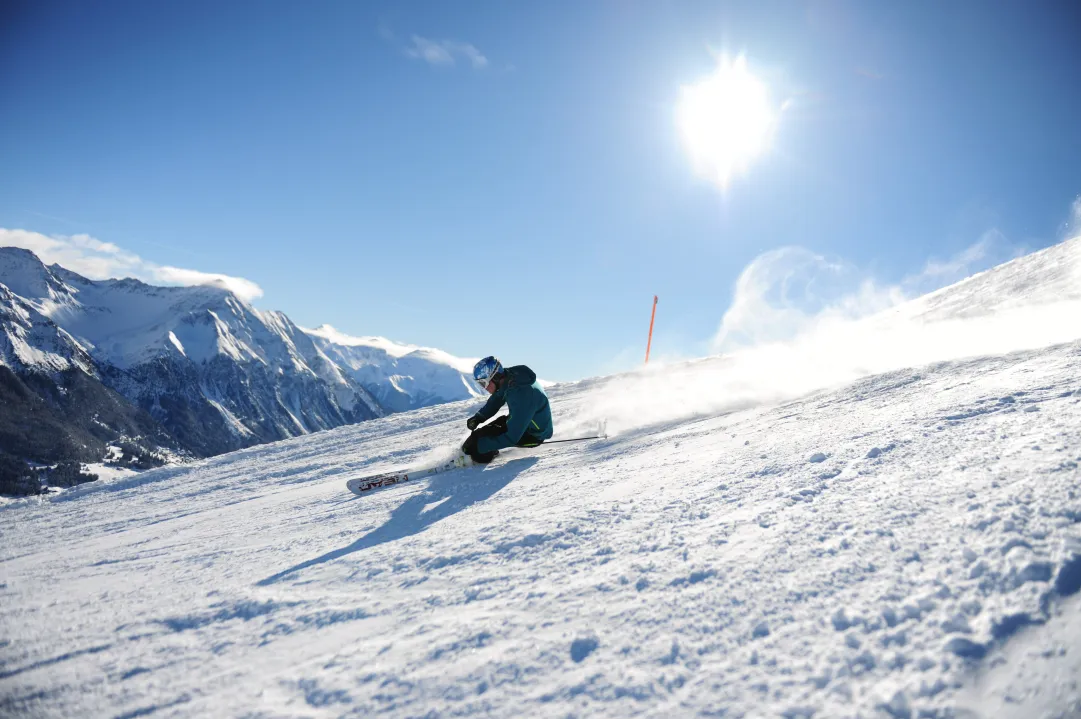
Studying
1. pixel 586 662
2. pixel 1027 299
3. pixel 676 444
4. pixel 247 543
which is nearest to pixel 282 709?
pixel 586 662

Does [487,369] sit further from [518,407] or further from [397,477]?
[397,477]

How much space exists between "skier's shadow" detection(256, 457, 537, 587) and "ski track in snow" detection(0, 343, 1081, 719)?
0.24ft

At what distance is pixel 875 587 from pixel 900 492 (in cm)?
128

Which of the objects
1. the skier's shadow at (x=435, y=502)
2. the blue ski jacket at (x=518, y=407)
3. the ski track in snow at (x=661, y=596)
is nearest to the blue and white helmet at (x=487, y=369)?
the blue ski jacket at (x=518, y=407)

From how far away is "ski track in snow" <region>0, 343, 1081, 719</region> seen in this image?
7.95 ft

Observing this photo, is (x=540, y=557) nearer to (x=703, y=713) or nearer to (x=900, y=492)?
(x=703, y=713)

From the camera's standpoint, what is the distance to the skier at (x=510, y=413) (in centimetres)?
864

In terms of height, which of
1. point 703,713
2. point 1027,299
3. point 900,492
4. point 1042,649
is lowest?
point 703,713

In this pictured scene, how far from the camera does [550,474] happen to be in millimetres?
7375

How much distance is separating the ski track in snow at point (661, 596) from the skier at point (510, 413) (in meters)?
2.17

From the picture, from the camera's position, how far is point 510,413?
870 centimetres

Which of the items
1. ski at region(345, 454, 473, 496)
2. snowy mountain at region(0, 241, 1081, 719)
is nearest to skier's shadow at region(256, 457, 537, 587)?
snowy mountain at region(0, 241, 1081, 719)

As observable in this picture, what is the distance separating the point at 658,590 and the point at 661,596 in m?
0.08

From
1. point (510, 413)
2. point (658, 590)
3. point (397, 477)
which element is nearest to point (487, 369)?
point (510, 413)
